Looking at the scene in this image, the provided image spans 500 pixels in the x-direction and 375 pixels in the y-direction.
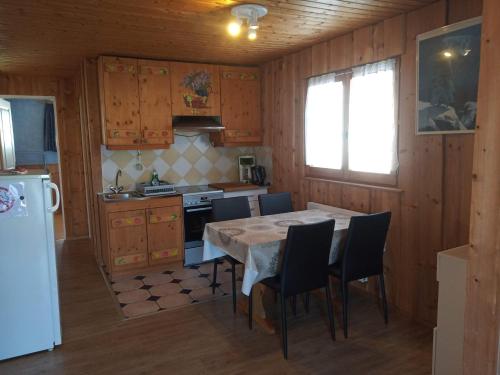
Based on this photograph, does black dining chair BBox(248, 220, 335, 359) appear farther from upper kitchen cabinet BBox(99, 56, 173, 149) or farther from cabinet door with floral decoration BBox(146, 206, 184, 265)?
upper kitchen cabinet BBox(99, 56, 173, 149)

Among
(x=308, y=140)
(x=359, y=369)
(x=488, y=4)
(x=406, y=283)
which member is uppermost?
(x=488, y=4)

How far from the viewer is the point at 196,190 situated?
184 inches

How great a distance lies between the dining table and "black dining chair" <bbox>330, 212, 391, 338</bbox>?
0.63 ft

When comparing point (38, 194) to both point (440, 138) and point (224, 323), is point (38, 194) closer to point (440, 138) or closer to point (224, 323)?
point (224, 323)

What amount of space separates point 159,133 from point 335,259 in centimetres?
242

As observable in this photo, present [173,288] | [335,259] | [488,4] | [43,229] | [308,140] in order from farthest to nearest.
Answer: [308,140], [173,288], [335,259], [43,229], [488,4]

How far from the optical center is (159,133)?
440 centimetres

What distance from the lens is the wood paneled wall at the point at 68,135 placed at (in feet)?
17.9

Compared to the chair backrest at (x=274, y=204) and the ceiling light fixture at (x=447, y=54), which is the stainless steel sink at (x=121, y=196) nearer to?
the chair backrest at (x=274, y=204)

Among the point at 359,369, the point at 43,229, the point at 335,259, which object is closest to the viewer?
the point at 359,369

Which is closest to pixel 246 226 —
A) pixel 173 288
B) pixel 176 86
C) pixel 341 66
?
pixel 173 288

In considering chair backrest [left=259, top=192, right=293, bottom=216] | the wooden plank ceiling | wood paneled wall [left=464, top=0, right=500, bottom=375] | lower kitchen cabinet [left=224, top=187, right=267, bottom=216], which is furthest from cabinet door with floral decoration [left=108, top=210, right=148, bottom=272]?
wood paneled wall [left=464, top=0, right=500, bottom=375]

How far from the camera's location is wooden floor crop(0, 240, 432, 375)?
2.53 meters

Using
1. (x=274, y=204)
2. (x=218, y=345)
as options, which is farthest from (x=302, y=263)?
(x=274, y=204)
